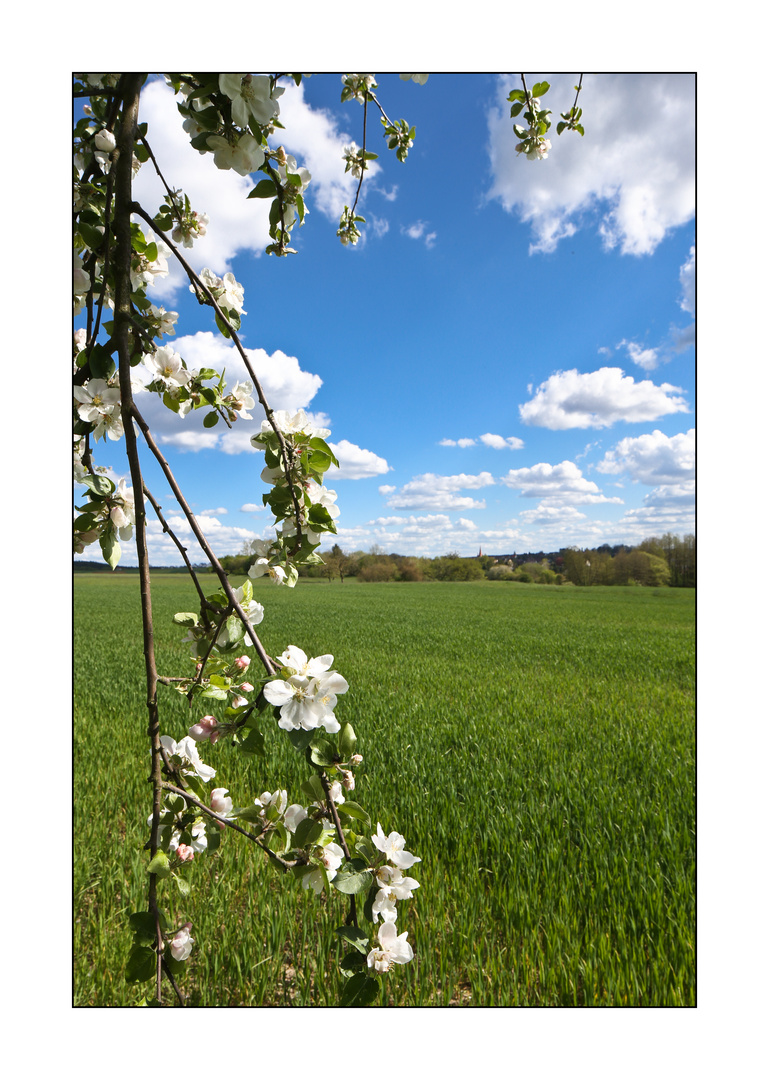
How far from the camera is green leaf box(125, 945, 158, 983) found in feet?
2.93

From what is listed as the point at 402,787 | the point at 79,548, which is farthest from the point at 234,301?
the point at 402,787

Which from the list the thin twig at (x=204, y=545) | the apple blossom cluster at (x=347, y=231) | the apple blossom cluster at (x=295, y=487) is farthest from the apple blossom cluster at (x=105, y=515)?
the apple blossom cluster at (x=347, y=231)

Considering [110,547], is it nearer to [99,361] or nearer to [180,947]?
[99,361]

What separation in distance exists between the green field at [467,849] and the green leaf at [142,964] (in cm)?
69

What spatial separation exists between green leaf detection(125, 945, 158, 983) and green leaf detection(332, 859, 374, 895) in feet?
1.25

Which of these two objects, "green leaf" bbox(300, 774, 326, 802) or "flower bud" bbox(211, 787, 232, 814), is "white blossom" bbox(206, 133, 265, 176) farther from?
"flower bud" bbox(211, 787, 232, 814)

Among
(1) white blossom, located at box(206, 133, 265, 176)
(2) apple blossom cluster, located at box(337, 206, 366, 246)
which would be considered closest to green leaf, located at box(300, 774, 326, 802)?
(1) white blossom, located at box(206, 133, 265, 176)

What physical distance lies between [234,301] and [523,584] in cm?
3934

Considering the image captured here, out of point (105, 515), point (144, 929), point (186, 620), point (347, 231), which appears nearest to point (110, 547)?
point (105, 515)

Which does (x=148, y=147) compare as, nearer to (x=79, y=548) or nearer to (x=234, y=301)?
(x=234, y=301)

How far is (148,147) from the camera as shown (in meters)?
1.26

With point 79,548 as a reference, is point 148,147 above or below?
above

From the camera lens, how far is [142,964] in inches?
35.4

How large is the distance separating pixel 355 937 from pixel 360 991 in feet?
0.33
